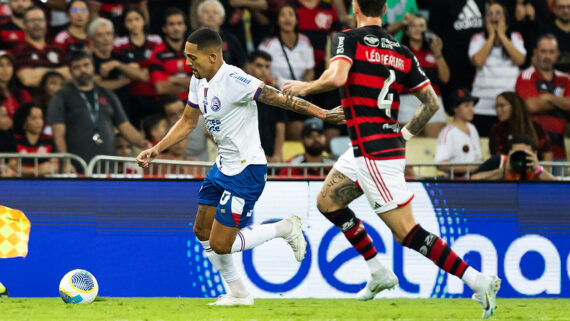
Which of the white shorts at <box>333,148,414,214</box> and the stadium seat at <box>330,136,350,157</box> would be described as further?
the stadium seat at <box>330,136,350,157</box>

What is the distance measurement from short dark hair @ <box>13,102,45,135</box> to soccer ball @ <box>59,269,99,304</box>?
3.52m

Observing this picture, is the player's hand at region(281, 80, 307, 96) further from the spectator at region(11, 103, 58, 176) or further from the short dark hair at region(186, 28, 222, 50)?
the spectator at region(11, 103, 58, 176)

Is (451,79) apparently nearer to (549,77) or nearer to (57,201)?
(549,77)

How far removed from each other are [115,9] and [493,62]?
17.3 ft

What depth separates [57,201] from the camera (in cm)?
902

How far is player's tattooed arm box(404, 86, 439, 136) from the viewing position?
6832mm

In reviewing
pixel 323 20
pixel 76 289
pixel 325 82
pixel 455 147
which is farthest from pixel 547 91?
pixel 76 289

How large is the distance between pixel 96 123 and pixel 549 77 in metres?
6.00

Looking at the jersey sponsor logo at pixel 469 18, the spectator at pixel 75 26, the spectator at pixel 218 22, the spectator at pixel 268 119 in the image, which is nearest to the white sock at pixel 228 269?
the spectator at pixel 268 119

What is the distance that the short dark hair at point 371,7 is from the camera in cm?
663

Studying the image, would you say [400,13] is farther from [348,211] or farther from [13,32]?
[348,211]

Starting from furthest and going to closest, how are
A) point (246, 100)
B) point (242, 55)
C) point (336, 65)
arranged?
point (242, 55) < point (246, 100) < point (336, 65)

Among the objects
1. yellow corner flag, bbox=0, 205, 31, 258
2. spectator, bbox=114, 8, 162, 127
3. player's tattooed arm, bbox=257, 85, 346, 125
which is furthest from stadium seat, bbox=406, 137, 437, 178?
yellow corner flag, bbox=0, 205, 31, 258

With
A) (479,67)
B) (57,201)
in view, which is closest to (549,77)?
(479,67)
